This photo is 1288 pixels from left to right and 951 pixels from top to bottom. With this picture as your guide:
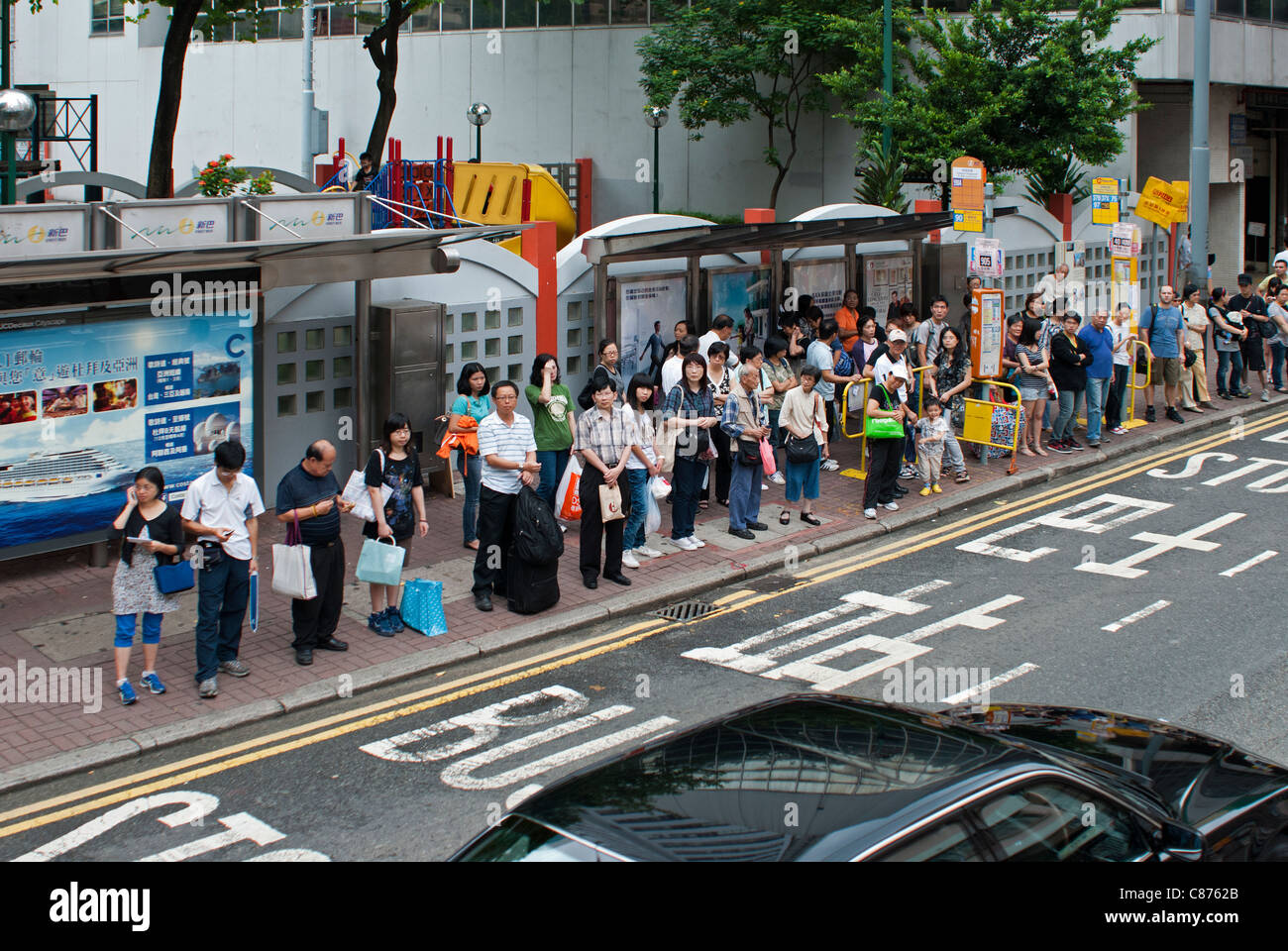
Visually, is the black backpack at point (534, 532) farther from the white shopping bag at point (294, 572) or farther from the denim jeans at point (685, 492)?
the denim jeans at point (685, 492)

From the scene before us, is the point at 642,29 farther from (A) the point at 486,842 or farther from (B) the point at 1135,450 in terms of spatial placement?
(A) the point at 486,842

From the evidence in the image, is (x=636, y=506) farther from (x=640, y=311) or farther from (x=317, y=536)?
(x=640, y=311)

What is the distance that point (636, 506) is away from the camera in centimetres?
1245

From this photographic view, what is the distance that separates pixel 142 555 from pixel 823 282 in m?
11.5

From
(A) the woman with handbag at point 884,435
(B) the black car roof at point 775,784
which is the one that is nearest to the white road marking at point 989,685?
(B) the black car roof at point 775,784

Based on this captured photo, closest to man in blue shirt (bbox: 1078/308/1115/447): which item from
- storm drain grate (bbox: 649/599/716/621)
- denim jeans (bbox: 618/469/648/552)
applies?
denim jeans (bbox: 618/469/648/552)

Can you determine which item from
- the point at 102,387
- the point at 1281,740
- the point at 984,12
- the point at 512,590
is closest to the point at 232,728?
the point at 512,590

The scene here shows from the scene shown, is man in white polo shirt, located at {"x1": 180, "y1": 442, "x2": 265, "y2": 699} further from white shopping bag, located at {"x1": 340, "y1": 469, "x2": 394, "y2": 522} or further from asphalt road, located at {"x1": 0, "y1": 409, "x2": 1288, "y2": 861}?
white shopping bag, located at {"x1": 340, "y1": 469, "x2": 394, "y2": 522}

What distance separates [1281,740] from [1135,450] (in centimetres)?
954

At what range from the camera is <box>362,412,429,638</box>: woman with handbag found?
410 inches

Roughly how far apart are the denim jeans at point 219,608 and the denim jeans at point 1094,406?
11.3 metres

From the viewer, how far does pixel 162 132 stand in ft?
58.3

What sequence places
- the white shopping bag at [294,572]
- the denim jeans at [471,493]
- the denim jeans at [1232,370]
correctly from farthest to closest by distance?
the denim jeans at [1232,370], the denim jeans at [471,493], the white shopping bag at [294,572]

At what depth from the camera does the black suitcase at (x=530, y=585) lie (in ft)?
36.3
